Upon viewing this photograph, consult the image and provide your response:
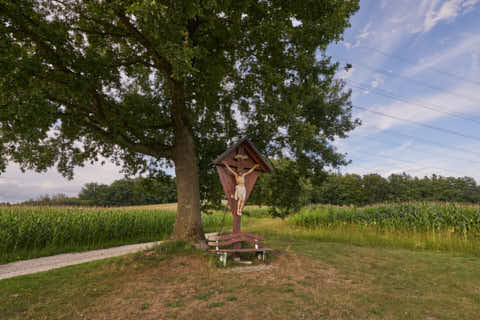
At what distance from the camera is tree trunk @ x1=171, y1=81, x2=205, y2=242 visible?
8.87m

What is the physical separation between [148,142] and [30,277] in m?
5.47

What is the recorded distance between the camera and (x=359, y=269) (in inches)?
289

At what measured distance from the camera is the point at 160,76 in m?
11.5

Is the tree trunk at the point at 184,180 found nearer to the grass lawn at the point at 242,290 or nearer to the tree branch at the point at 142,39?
the tree branch at the point at 142,39

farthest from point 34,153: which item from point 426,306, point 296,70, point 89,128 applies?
point 426,306

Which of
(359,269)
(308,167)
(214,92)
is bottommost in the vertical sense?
(359,269)

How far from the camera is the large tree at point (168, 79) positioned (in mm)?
6789

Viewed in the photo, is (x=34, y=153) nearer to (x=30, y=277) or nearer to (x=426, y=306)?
(x=30, y=277)

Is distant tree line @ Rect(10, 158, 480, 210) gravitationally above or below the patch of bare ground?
above

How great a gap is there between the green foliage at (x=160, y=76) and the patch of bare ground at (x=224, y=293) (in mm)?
4465

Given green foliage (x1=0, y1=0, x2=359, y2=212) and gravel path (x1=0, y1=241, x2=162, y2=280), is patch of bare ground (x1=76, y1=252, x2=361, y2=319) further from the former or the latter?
green foliage (x1=0, y1=0, x2=359, y2=212)

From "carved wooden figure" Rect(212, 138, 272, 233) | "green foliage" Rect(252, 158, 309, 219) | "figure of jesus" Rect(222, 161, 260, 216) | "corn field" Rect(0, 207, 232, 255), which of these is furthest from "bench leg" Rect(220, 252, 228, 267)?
"green foliage" Rect(252, 158, 309, 219)

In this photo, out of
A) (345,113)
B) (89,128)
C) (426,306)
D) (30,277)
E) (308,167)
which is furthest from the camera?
(345,113)

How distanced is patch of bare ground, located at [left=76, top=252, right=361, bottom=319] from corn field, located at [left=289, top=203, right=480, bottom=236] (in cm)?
958
